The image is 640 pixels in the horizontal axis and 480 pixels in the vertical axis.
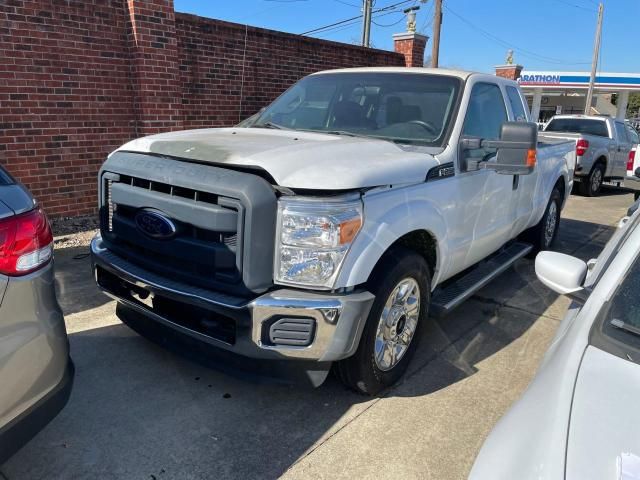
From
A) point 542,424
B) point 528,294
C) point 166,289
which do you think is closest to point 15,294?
point 166,289

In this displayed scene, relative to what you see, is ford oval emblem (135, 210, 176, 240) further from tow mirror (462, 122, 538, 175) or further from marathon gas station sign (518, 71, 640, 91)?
marathon gas station sign (518, 71, 640, 91)

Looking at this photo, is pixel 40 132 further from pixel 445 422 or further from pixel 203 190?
pixel 445 422

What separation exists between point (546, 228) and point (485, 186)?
2596mm

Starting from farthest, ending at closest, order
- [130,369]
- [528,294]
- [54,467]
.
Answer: [528,294], [130,369], [54,467]

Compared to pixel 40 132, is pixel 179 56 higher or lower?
higher

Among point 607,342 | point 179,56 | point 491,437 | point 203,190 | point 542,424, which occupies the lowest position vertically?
point 491,437

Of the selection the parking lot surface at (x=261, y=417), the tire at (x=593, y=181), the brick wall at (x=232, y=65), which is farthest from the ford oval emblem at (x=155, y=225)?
the tire at (x=593, y=181)

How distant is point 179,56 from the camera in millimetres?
7223

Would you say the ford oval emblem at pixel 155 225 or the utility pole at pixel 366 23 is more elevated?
the utility pole at pixel 366 23

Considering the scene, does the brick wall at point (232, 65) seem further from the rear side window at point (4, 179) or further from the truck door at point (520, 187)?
the rear side window at point (4, 179)

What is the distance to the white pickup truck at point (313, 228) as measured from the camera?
2.55 meters

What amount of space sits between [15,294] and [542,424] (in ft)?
6.13

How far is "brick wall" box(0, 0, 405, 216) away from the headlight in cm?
480

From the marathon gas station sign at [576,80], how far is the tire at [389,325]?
140 ft
